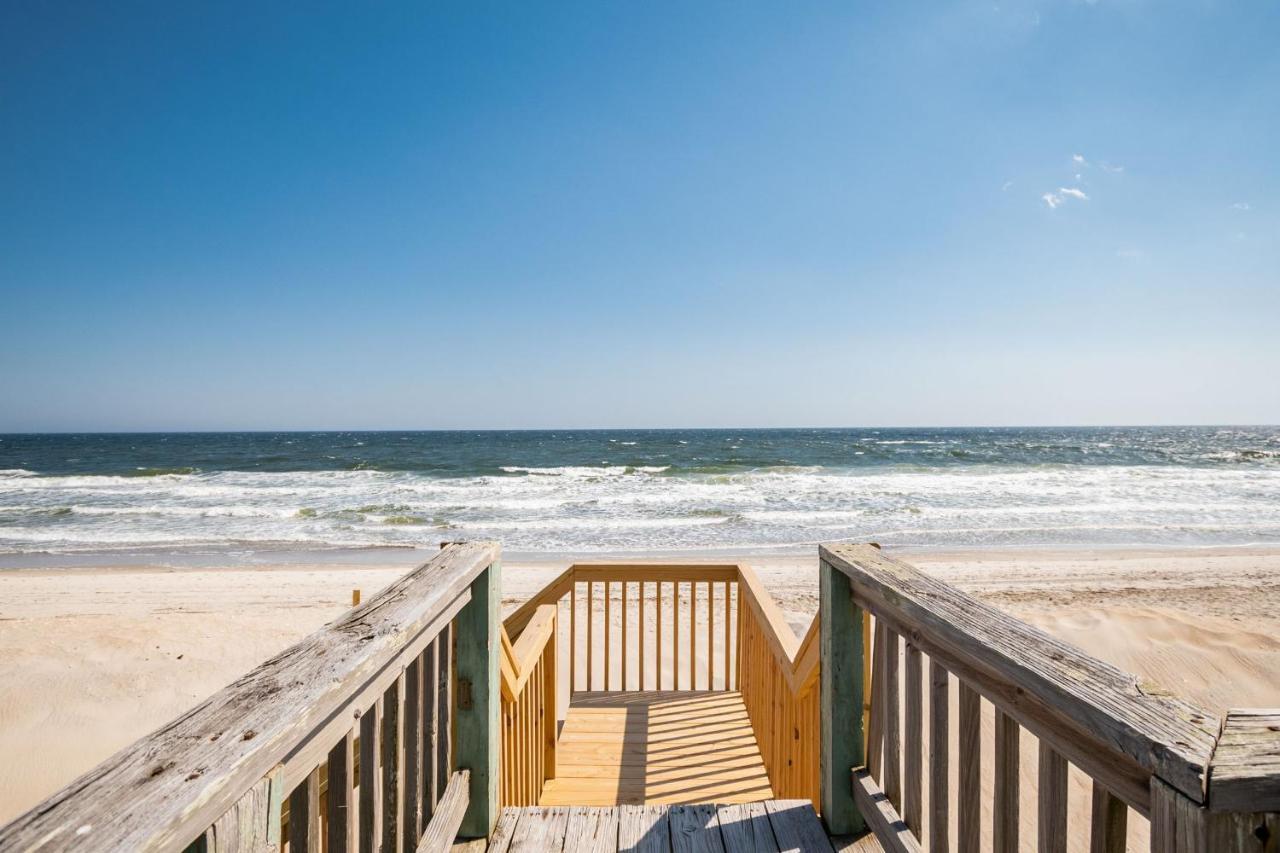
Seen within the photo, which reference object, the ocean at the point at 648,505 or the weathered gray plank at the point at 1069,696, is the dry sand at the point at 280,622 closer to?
the ocean at the point at 648,505

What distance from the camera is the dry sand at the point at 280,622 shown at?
4730 mm

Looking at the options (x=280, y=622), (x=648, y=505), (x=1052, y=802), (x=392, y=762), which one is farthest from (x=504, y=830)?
(x=648, y=505)

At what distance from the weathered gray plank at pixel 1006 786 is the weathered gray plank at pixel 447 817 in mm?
1423

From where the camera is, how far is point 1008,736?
124 centimetres

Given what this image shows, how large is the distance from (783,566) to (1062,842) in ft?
30.0

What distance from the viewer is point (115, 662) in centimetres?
580

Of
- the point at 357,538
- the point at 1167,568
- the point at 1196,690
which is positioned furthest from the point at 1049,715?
the point at 357,538

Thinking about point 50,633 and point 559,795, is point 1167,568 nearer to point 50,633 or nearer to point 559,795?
point 559,795

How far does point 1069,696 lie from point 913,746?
89 cm

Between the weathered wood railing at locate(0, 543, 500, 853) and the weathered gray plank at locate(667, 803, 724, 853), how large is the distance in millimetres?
668

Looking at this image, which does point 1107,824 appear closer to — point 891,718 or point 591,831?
point 891,718

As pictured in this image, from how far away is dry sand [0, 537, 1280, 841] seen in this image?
4.73m

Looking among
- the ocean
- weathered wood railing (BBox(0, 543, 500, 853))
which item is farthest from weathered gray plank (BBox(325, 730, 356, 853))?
the ocean

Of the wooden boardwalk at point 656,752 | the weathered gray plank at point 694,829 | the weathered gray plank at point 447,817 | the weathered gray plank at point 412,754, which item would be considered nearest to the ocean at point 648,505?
the wooden boardwalk at point 656,752
